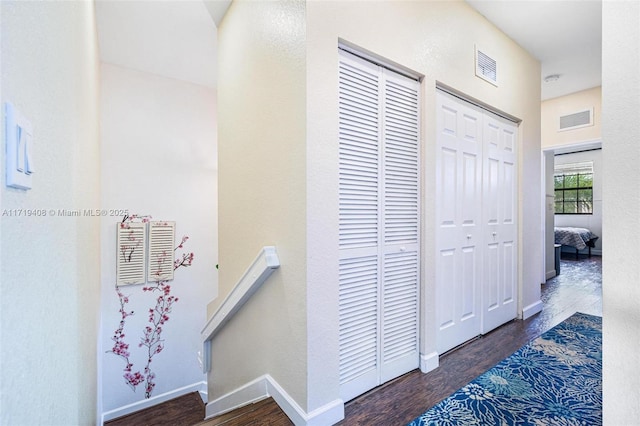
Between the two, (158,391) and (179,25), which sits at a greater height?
(179,25)

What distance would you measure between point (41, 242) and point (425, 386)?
2.09 m

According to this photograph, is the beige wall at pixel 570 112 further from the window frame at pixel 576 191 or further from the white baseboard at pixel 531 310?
the window frame at pixel 576 191

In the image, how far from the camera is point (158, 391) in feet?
11.5

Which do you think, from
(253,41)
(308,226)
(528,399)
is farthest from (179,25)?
(528,399)

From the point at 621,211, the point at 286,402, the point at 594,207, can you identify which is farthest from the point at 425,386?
the point at 594,207

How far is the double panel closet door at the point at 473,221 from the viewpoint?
229 centimetres

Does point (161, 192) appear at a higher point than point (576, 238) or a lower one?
higher

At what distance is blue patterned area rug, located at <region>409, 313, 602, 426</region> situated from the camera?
161 cm

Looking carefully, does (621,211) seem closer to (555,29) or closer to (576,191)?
(555,29)

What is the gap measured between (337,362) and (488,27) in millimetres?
3140

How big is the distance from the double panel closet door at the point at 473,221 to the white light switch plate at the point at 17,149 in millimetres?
2187

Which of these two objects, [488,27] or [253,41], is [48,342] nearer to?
[253,41]

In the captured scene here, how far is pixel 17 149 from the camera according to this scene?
552mm

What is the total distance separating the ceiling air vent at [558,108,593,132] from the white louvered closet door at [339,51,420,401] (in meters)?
4.16
